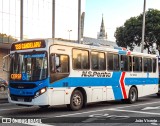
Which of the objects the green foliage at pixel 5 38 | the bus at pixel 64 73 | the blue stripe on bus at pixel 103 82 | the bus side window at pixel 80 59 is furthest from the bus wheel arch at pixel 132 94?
the green foliage at pixel 5 38

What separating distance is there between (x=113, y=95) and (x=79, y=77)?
299cm

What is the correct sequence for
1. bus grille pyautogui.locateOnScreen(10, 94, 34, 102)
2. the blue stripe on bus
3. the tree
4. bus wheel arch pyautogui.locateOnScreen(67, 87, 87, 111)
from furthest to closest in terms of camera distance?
1. the tree
2. bus wheel arch pyautogui.locateOnScreen(67, 87, 87, 111)
3. the blue stripe on bus
4. bus grille pyautogui.locateOnScreen(10, 94, 34, 102)

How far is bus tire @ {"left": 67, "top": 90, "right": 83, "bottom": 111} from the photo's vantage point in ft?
49.0

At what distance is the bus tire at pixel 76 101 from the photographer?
49.0 feet

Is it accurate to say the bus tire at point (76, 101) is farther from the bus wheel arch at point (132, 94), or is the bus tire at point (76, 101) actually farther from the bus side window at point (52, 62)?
the bus wheel arch at point (132, 94)

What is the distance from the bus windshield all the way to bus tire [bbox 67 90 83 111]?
190cm

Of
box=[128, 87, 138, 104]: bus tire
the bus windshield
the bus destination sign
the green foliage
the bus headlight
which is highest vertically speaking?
the green foliage

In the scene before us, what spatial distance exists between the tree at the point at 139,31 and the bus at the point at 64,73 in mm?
25437

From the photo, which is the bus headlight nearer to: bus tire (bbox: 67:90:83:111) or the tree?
bus tire (bbox: 67:90:83:111)

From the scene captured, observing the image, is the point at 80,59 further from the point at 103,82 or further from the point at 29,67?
the point at 29,67

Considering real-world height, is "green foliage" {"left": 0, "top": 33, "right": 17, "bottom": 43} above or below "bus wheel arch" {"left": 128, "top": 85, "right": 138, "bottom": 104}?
above

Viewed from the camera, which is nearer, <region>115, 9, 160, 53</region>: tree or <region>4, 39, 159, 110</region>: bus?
<region>4, 39, 159, 110</region>: bus

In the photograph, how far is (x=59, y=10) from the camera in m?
40.0

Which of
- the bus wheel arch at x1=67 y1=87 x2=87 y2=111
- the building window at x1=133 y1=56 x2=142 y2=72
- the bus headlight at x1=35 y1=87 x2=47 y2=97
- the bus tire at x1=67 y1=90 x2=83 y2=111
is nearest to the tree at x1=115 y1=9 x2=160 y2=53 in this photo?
the building window at x1=133 y1=56 x2=142 y2=72
